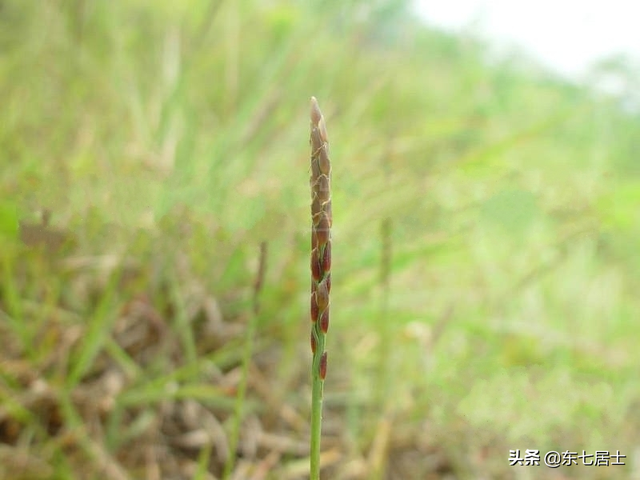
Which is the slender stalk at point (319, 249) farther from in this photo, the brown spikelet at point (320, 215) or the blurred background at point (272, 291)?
the blurred background at point (272, 291)

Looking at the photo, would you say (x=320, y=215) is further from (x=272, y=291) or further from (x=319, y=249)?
(x=272, y=291)

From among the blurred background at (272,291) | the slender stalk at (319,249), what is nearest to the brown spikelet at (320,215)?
the slender stalk at (319,249)

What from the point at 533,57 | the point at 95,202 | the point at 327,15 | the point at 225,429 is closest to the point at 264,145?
the point at 327,15

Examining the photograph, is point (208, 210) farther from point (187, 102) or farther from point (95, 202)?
point (187, 102)

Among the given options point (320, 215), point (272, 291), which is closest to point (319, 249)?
point (320, 215)

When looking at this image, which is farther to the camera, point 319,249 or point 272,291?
point 272,291
